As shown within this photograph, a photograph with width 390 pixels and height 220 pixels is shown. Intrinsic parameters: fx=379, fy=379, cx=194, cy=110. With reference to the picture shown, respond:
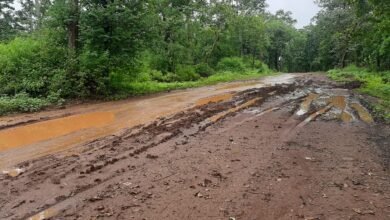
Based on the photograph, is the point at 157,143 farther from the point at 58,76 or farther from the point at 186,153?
the point at 58,76

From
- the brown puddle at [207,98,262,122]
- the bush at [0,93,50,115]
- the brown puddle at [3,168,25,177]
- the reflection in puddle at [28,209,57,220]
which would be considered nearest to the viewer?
the reflection in puddle at [28,209,57,220]

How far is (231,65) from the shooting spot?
44.4 meters

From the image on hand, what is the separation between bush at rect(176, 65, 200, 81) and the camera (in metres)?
29.2

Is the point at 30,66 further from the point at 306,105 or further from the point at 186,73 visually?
the point at 186,73

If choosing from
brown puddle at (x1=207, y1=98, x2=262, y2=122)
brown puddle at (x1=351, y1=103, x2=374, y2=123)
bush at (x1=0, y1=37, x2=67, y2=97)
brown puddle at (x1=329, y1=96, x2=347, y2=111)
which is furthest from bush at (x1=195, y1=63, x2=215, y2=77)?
brown puddle at (x1=351, y1=103, x2=374, y2=123)

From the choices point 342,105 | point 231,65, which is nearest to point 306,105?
point 342,105

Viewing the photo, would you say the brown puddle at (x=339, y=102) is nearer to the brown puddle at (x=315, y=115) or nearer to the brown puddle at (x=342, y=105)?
the brown puddle at (x=342, y=105)

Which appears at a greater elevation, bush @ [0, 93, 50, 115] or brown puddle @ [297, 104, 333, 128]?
bush @ [0, 93, 50, 115]

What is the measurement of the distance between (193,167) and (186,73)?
23948 mm

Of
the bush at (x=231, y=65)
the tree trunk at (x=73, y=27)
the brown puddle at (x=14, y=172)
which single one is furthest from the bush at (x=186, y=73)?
the brown puddle at (x=14, y=172)

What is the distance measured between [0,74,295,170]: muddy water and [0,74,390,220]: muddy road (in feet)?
0.11

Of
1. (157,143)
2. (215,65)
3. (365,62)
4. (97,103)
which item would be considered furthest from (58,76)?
(365,62)

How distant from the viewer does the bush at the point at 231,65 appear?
42.9m

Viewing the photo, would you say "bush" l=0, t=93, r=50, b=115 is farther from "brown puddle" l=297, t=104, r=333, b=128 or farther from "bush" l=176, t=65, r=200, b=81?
"bush" l=176, t=65, r=200, b=81
